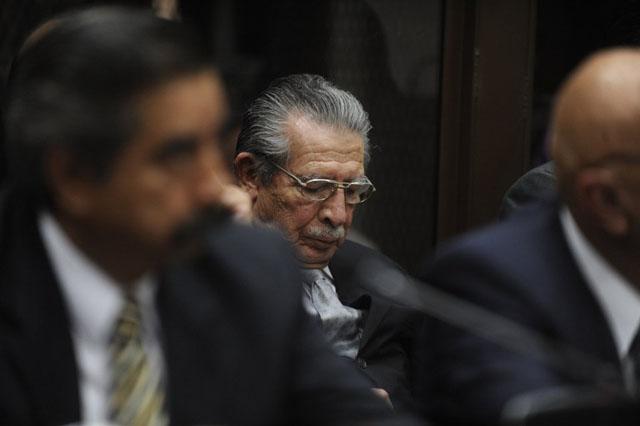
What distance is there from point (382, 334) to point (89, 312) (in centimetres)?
149

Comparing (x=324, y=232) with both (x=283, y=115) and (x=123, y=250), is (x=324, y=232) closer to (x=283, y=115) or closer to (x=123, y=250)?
(x=283, y=115)

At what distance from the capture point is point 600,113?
2.22 m

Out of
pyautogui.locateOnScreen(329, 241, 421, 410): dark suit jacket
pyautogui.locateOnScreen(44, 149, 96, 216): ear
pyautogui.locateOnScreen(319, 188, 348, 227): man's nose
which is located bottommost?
pyautogui.locateOnScreen(329, 241, 421, 410): dark suit jacket

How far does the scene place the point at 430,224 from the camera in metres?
4.66

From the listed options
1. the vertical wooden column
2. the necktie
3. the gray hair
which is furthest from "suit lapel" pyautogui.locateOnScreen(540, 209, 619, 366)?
the vertical wooden column

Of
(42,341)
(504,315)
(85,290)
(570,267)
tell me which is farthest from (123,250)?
(570,267)

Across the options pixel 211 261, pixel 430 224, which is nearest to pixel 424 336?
pixel 211 261

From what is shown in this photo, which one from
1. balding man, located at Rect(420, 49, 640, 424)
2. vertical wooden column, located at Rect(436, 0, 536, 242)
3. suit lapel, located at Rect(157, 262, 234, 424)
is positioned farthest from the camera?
vertical wooden column, located at Rect(436, 0, 536, 242)

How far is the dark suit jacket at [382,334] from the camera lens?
10.9 feet

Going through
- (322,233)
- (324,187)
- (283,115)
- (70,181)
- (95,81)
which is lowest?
(322,233)

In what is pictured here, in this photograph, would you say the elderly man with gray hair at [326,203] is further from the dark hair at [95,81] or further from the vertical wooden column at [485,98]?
the dark hair at [95,81]

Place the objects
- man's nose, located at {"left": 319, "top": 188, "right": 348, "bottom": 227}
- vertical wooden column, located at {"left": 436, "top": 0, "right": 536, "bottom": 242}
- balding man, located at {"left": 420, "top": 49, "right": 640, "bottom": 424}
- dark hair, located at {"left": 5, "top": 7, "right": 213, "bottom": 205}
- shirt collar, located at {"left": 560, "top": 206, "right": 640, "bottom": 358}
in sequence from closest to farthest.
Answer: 1. dark hair, located at {"left": 5, "top": 7, "right": 213, "bottom": 205}
2. balding man, located at {"left": 420, "top": 49, "right": 640, "bottom": 424}
3. shirt collar, located at {"left": 560, "top": 206, "right": 640, "bottom": 358}
4. man's nose, located at {"left": 319, "top": 188, "right": 348, "bottom": 227}
5. vertical wooden column, located at {"left": 436, "top": 0, "right": 536, "bottom": 242}

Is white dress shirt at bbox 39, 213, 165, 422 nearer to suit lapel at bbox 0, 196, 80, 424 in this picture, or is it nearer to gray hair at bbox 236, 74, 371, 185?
suit lapel at bbox 0, 196, 80, 424

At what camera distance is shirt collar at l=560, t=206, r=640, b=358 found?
2289 millimetres
